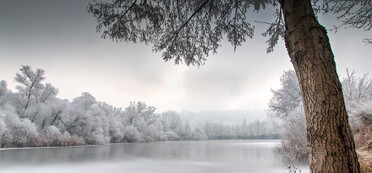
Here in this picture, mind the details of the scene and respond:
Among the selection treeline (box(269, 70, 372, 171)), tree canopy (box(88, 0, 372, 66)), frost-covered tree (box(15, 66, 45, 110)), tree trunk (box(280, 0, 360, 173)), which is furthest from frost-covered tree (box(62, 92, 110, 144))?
tree trunk (box(280, 0, 360, 173))

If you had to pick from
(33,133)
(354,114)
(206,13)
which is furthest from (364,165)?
(33,133)

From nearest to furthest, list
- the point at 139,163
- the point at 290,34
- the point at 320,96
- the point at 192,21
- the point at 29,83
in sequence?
the point at 320,96 < the point at 290,34 < the point at 192,21 < the point at 139,163 < the point at 29,83

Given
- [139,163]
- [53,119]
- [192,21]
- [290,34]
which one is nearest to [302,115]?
[139,163]

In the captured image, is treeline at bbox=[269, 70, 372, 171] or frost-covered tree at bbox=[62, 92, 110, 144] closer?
treeline at bbox=[269, 70, 372, 171]

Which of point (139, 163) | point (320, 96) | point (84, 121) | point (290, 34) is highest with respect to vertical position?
Answer: point (290, 34)

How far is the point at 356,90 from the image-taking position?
58.4ft

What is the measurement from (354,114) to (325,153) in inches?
243

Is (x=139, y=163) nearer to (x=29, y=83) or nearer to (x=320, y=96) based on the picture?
(x=320, y=96)

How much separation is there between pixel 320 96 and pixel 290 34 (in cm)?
79

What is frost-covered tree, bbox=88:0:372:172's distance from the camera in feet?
6.49

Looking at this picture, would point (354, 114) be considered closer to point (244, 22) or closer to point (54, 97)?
point (244, 22)

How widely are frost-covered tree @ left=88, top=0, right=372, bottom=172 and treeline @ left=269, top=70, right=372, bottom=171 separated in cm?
180

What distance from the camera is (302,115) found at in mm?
11867

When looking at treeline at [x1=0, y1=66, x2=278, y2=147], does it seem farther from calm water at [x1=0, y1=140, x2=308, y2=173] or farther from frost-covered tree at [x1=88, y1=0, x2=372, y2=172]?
frost-covered tree at [x1=88, y1=0, x2=372, y2=172]
